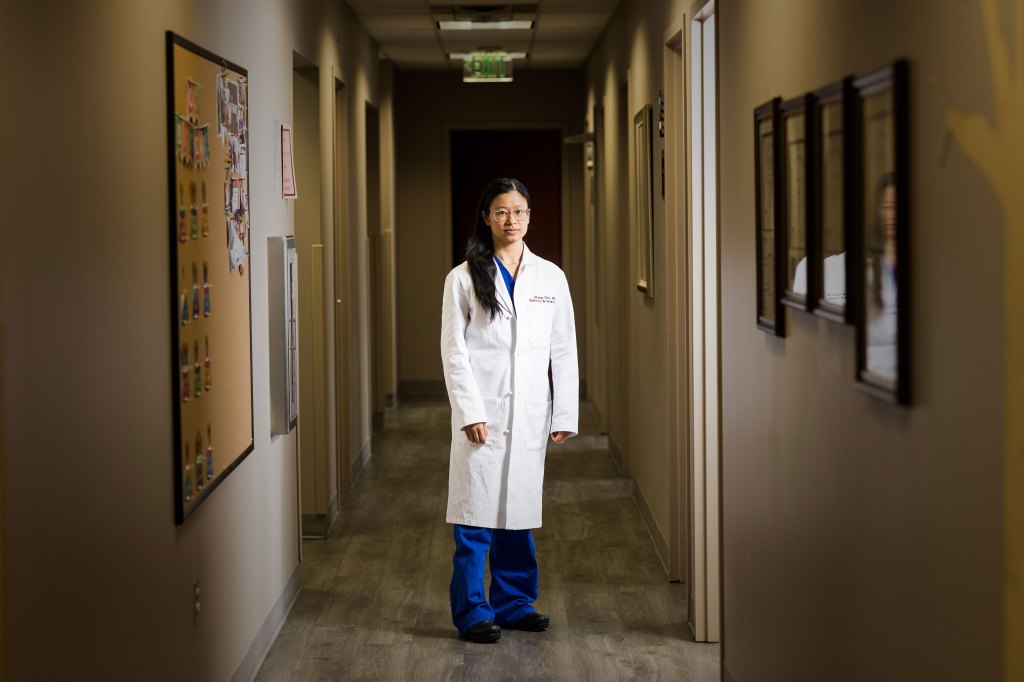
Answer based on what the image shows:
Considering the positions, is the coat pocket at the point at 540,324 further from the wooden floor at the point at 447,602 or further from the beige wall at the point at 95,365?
the beige wall at the point at 95,365

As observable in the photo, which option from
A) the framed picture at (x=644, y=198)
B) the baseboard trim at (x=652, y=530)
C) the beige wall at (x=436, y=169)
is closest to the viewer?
the baseboard trim at (x=652, y=530)

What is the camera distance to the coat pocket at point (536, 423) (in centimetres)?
434

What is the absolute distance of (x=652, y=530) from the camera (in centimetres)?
577

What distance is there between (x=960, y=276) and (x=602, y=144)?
22.0 ft

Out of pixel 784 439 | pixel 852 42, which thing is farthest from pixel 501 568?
pixel 852 42

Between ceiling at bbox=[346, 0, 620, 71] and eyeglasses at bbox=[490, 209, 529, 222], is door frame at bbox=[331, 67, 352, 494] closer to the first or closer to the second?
ceiling at bbox=[346, 0, 620, 71]

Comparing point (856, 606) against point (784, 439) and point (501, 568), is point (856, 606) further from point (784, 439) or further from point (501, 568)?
point (501, 568)

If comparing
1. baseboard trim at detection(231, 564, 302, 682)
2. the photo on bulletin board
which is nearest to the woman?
baseboard trim at detection(231, 564, 302, 682)

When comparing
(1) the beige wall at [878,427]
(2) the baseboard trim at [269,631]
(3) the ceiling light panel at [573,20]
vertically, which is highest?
(3) the ceiling light panel at [573,20]

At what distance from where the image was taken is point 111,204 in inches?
98.7

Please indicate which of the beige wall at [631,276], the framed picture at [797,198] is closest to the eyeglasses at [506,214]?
the beige wall at [631,276]

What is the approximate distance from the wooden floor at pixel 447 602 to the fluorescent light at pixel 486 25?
2.68 meters

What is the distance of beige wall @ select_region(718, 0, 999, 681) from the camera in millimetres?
1635

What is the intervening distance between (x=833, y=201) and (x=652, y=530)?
363cm
